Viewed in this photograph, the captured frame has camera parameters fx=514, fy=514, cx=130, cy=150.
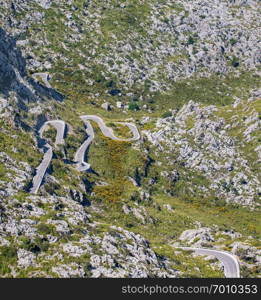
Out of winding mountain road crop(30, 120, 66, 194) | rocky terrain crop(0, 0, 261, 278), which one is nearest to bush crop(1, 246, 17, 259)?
rocky terrain crop(0, 0, 261, 278)

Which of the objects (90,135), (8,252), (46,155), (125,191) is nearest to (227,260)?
(8,252)

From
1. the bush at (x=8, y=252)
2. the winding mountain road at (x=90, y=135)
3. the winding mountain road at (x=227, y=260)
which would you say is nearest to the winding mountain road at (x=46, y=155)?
the winding mountain road at (x=90, y=135)

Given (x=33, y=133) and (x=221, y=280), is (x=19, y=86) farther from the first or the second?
(x=221, y=280)

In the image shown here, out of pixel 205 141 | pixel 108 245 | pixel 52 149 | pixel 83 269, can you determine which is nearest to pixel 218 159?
pixel 205 141

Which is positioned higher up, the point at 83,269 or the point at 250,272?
the point at 250,272

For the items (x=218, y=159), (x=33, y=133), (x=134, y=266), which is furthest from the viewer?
(x=218, y=159)

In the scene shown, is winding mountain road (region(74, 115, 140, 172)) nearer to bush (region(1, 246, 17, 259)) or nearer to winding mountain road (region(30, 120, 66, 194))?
winding mountain road (region(30, 120, 66, 194))
